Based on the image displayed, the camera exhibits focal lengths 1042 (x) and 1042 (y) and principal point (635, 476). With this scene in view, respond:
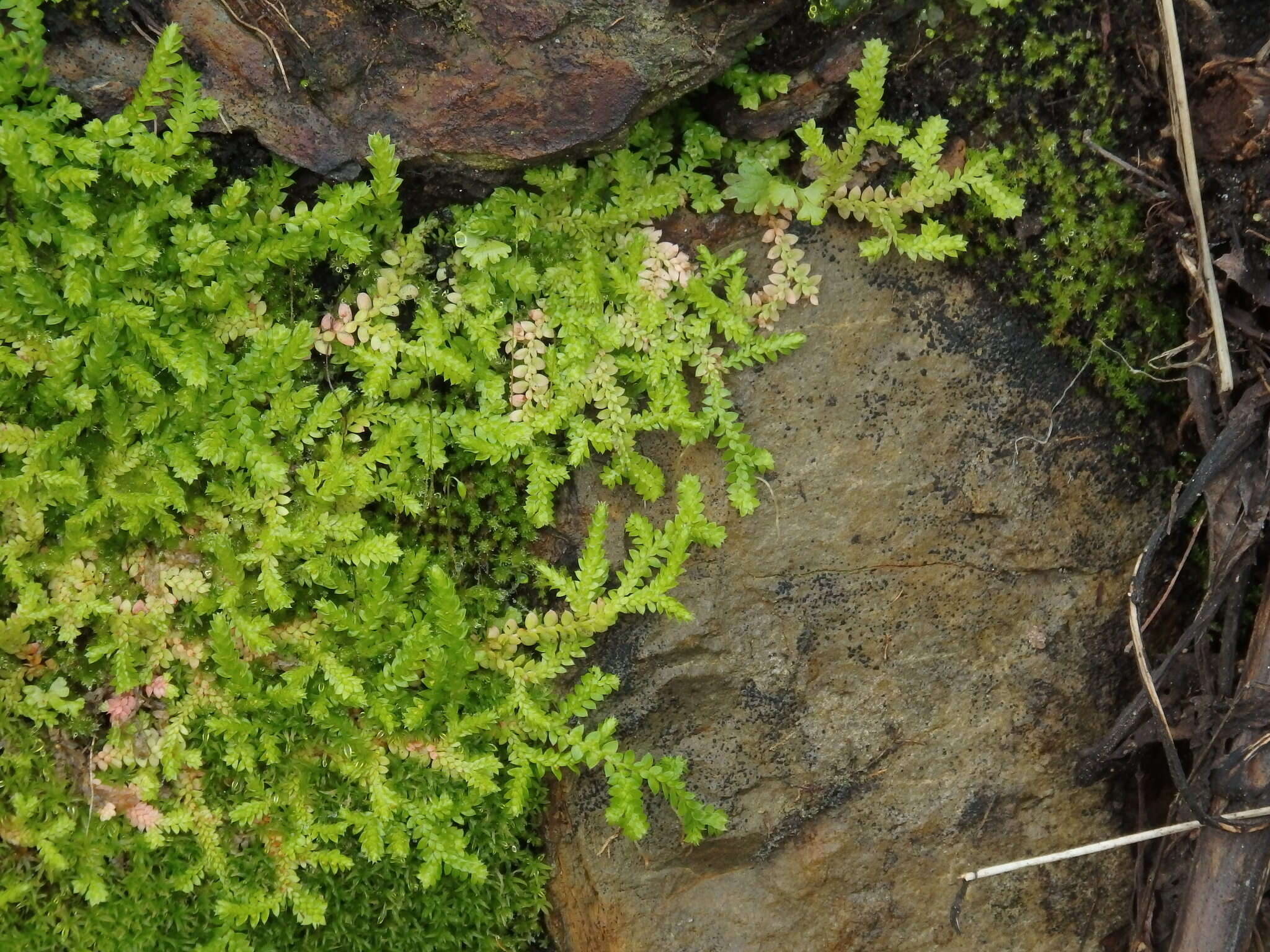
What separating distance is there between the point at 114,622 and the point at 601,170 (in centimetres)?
231

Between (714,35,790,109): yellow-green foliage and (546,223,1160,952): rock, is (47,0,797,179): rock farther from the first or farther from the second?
(546,223,1160,952): rock

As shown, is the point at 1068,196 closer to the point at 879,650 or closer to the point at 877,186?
the point at 877,186

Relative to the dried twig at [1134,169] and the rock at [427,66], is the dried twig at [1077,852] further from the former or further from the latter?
the rock at [427,66]

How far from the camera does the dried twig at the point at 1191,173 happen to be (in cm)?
364

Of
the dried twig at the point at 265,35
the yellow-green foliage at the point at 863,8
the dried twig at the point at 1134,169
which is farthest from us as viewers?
the dried twig at the point at 1134,169

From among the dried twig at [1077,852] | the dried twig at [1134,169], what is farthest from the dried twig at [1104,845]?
the dried twig at [1134,169]

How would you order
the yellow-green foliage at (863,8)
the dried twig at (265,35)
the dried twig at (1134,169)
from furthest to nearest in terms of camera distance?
the dried twig at (1134,169) < the yellow-green foliage at (863,8) < the dried twig at (265,35)

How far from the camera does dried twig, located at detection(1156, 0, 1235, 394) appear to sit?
3.64 m

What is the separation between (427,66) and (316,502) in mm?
1529

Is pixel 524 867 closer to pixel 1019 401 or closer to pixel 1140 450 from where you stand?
pixel 1019 401

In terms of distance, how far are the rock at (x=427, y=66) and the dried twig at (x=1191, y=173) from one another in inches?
54.8

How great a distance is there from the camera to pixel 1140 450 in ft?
13.1

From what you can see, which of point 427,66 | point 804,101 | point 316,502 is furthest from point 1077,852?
point 427,66

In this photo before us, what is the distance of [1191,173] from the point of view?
12.1ft
